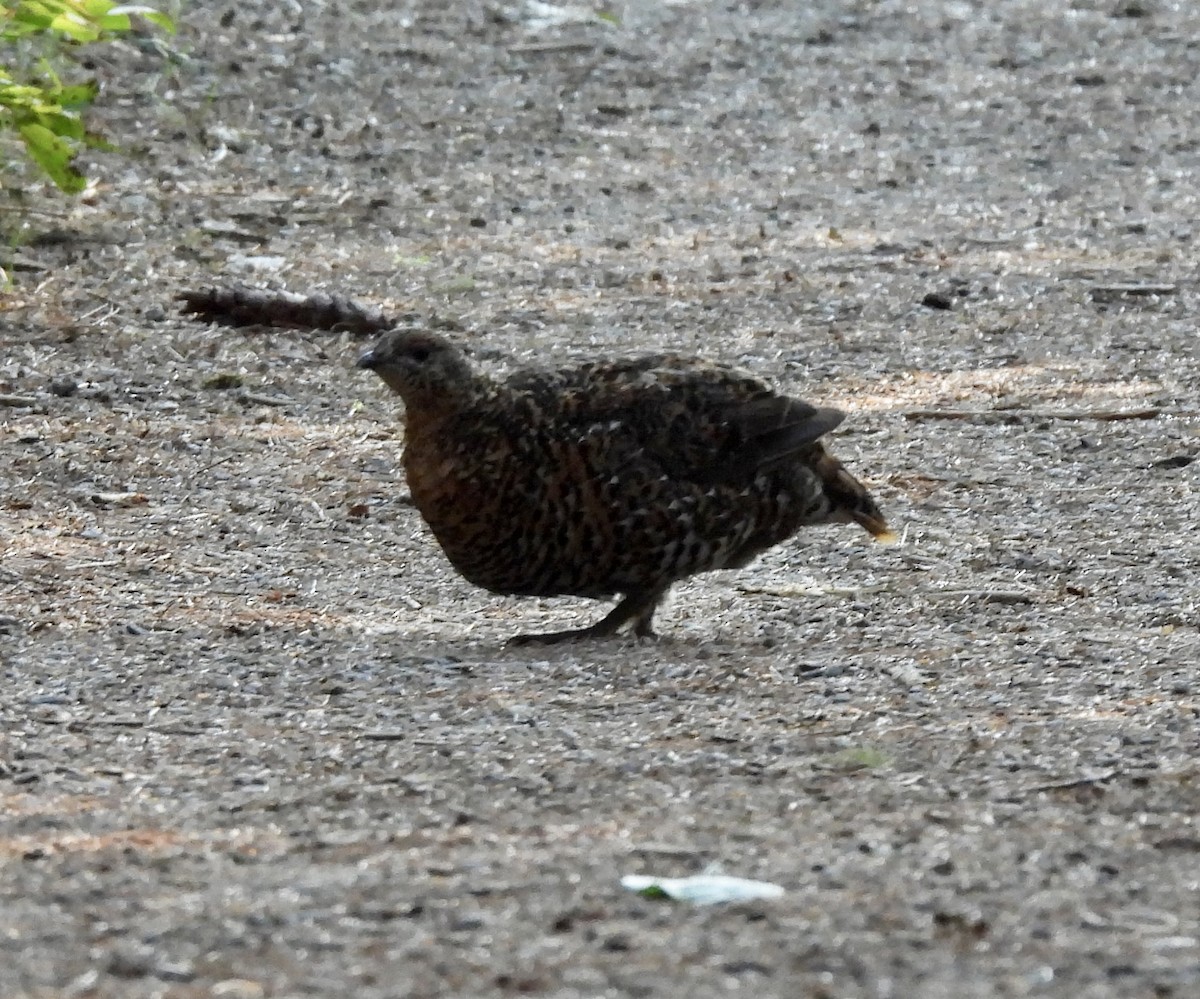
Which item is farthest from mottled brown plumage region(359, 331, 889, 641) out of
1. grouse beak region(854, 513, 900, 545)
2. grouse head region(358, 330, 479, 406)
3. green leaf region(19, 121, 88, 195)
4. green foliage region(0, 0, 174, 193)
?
green leaf region(19, 121, 88, 195)

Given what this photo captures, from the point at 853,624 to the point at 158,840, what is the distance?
2.35 metres

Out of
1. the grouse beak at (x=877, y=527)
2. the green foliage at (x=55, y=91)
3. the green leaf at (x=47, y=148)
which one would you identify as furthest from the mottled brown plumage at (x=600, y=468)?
the green leaf at (x=47, y=148)

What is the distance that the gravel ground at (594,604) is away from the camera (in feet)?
11.3

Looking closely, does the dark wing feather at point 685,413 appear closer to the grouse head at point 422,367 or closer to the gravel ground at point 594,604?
the grouse head at point 422,367

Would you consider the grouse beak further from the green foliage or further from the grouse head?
the green foliage

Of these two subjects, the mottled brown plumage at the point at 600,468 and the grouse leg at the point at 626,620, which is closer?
the mottled brown plumage at the point at 600,468

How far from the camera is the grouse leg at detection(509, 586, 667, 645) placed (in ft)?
18.5

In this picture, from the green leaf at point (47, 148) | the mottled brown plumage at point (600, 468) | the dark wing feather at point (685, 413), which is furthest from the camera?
the green leaf at point (47, 148)

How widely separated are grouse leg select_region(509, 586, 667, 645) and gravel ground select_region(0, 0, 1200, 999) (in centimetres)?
17

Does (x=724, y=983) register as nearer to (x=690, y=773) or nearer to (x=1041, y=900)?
(x=1041, y=900)

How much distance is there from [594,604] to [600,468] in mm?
1160

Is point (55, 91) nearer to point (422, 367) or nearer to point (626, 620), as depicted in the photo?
point (422, 367)

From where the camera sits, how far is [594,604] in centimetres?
659

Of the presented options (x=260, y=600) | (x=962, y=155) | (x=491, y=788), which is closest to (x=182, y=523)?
(x=260, y=600)
